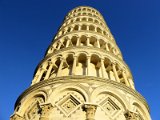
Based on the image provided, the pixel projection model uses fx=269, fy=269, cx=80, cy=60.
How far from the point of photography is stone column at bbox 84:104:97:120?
1488 centimetres

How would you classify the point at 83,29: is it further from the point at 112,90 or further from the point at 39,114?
the point at 39,114

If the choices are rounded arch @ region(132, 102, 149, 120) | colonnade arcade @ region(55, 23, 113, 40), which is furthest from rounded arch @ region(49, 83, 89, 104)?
colonnade arcade @ region(55, 23, 113, 40)

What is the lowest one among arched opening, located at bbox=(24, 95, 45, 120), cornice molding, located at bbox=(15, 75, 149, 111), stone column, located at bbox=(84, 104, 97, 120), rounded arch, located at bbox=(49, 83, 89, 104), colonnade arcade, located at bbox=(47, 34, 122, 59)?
stone column, located at bbox=(84, 104, 97, 120)

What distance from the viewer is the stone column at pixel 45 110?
604 inches

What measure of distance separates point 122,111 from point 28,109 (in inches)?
239

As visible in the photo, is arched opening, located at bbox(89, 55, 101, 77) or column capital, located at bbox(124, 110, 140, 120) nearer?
column capital, located at bbox(124, 110, 140, 120)

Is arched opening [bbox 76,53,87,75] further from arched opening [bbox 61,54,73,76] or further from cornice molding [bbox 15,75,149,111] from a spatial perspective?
cornice molding [bbox 15,75,149,111]

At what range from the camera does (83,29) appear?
27.4 meters

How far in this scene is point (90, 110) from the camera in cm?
1529

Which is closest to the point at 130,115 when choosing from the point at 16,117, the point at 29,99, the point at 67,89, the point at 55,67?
the point at 67,89

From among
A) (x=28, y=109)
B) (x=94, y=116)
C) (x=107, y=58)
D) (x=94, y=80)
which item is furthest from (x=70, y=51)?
(x=94, y=116)

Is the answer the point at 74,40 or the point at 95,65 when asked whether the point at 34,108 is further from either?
the point at 74,40

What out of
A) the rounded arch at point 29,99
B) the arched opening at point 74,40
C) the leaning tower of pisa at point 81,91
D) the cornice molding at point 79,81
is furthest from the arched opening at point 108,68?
the rounded arch at point 29,99

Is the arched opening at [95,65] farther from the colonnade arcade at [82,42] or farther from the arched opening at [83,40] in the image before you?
the arched opening at [83,40]
